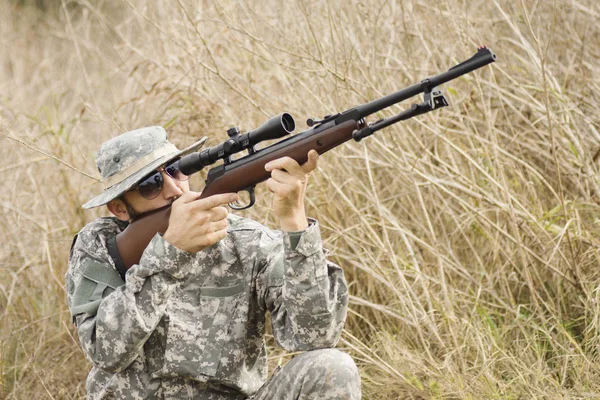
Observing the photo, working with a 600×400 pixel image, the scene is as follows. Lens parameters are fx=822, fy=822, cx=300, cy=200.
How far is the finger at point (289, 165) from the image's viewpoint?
9.02 ft

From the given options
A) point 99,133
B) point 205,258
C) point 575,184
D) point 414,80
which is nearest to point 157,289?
point 205,258

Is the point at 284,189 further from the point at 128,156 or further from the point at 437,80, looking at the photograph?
the point at 128,156

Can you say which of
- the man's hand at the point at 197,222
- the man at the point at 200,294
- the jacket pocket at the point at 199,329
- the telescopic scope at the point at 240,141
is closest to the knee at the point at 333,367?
the man at the point at 200,294

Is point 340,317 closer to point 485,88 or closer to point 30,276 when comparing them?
point 485,88

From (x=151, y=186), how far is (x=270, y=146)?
554 millimetres

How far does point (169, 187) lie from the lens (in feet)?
10.4

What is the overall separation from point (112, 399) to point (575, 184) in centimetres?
292

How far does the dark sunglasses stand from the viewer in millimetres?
3131

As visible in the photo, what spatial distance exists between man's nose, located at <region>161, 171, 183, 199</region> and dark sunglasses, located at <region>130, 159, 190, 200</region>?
0.01m

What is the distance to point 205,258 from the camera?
3.23 m

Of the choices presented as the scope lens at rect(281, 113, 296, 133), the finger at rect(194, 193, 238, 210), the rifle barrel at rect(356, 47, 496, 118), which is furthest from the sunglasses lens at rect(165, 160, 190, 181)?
the rifle barrel at rect(356, 47, 496, 118)

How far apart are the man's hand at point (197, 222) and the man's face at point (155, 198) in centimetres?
25

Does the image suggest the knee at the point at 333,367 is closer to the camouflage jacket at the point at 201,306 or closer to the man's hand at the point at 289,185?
the camouflage jacket at the point at 201,306

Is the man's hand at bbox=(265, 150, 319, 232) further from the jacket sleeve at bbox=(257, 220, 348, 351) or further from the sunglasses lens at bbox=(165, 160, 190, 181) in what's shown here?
the sunglasses lens at bbox=(165, 160, 190, 181)
